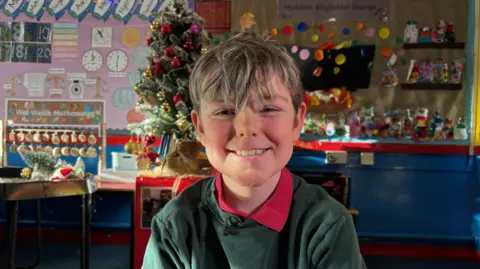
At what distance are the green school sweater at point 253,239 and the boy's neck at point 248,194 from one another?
0.03 metres

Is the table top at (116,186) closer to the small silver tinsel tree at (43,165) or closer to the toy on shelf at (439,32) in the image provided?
the small silver tinsel tree at (43,165)

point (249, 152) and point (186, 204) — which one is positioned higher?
point (249, 152)

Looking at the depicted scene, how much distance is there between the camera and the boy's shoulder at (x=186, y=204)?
93 centimetres

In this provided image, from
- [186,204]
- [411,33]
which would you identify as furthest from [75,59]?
[186,204]

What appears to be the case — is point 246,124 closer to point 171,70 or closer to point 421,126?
point 171,70

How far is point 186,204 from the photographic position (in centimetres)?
95

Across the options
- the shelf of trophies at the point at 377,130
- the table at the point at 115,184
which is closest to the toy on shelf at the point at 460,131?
the shelf of trophies at the point at 377,130

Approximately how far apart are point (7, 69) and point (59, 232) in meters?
1.36

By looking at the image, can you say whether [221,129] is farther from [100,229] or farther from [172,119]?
[100,229]

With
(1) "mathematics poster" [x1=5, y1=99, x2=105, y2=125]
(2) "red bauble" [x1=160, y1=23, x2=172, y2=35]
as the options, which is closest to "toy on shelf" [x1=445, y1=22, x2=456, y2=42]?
(2) "red bauble" [x1=160, y1=23, x2=172, y2=35]

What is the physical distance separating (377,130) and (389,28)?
2.53 ft

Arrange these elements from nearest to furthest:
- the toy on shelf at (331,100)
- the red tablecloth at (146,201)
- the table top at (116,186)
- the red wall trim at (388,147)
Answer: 1. the red tablecloth at (146,201)
2. the table top at (116,186)
3. the red wall trim at (388,147)
4. the toy on shelf at (331,100)

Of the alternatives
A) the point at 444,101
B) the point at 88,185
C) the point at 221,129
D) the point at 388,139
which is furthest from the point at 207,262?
the point at 444,101

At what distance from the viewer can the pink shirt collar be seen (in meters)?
0.88
